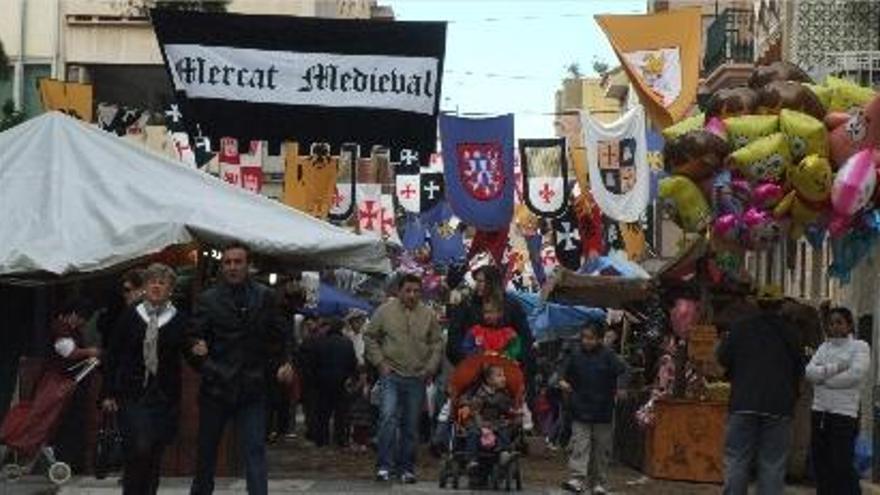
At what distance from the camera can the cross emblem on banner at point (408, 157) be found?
16719 millimetres

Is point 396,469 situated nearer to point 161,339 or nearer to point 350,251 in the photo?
point 350,251

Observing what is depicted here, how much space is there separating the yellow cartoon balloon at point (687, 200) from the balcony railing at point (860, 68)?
8.55 metres

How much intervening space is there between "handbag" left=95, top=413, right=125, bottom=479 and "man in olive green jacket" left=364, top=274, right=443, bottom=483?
2.31 metres

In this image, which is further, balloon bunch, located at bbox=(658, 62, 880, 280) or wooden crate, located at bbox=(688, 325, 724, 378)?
wooden crate, located at bbox=(688, 325, 724, 378)

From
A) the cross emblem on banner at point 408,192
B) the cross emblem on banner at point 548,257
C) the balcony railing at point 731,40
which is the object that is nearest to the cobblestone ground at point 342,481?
the cross emblem on banner at point 408,192

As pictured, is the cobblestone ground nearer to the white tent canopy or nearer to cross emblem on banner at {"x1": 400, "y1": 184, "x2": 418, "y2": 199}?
the white tent canopy

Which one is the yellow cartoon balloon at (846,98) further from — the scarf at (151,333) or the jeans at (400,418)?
the scarf at (151,333)

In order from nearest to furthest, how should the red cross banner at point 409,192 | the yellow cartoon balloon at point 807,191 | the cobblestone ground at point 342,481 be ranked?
the yellow cartoon balloon at point 807,191 → the cobblestone ground at point 342,481 → the red cross banner at point 409,192

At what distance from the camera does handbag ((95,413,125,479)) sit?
12.7 meters

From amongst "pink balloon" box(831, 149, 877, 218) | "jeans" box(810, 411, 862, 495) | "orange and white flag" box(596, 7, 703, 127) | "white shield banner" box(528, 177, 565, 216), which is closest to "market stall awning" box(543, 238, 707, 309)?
"white shield banner" box(528, 177, 565, 216)

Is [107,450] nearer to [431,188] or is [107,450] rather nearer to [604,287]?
[604,287]

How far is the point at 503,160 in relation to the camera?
65.1 feet

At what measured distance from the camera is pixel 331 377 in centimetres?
1961

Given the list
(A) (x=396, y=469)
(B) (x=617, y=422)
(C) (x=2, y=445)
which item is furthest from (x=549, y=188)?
(C) (x=2, y=445)
